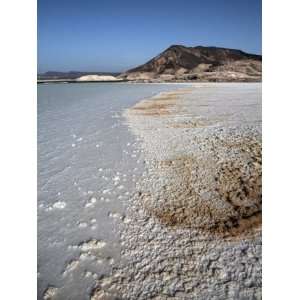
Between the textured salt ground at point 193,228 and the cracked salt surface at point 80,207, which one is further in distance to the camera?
the cracked salt surface at point 80,207

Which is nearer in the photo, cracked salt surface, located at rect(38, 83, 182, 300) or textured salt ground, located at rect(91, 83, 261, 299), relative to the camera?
textured salt ground, located at rect(91, 83, 261, 299)

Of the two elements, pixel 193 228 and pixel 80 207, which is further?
pixel 80 207
